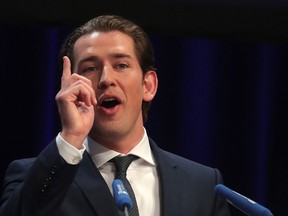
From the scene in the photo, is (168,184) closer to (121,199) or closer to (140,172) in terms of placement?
(140,172)

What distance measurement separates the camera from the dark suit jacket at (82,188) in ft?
4.17

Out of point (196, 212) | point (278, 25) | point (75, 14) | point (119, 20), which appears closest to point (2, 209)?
point (196, 212)

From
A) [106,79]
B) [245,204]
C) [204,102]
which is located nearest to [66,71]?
[106,79]

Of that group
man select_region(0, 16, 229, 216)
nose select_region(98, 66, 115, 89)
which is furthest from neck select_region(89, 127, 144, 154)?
nose select_region(98, 66, 115, 89)

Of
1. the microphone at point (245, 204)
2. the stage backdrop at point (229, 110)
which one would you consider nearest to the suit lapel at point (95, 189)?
the microphone at point (245, 204)

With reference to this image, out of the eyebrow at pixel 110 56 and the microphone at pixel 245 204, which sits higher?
the eyebrow at pixel 110 56

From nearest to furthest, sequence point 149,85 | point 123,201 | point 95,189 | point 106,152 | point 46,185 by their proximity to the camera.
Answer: point 123,201 < point 46,185 < point 95,189 < point 106,152 < point 149,85

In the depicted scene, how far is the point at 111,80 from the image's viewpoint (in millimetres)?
1561

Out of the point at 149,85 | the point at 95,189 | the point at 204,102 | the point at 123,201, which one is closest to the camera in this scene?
the point at 123,201

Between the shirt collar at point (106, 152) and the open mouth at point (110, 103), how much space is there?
0.11 meters

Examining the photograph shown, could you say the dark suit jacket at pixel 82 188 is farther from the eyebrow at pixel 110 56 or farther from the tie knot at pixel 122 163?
the eyebrow at pixel 110 56

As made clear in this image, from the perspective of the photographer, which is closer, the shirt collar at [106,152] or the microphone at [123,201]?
the microphone at [123,201]

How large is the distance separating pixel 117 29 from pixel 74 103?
46 cm

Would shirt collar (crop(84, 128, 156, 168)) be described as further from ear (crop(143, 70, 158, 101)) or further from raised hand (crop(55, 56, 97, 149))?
raised hand (crop(55, 56, 97, 149))
